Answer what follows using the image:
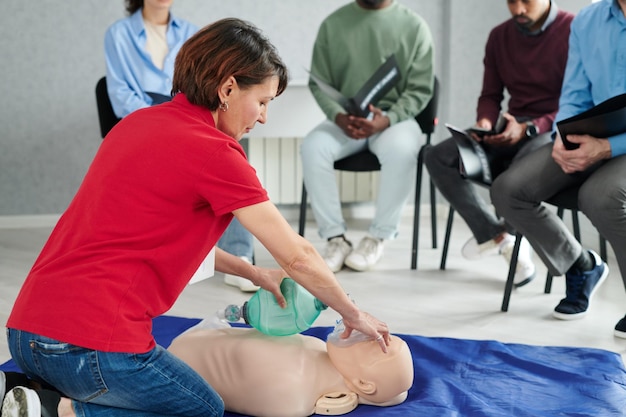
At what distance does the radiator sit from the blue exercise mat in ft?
6.44

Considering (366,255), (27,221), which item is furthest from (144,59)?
(27,221)

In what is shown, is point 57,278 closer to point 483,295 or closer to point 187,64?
point 187,64

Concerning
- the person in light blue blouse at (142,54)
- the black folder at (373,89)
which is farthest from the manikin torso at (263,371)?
the person in light blue blouse at (142,54)

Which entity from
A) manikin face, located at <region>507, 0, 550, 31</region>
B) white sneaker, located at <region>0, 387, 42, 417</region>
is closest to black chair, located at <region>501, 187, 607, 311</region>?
manikin face, located at <region>507, 0, 550, 31</region>

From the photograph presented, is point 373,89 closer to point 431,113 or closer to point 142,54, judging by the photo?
point 431,113

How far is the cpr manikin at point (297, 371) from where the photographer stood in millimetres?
1727

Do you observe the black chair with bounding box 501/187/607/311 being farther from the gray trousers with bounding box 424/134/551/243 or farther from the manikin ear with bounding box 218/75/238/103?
the manikin ear with bounding box 218/75/238/103

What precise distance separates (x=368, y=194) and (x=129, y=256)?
9.94 feet

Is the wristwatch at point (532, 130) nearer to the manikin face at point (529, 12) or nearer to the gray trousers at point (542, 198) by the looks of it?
the gray trousers at point (542, 198)

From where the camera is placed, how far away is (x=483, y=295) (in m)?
2.92

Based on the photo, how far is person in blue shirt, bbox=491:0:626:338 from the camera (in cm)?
235

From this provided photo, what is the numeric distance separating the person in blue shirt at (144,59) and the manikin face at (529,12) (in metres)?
1.35

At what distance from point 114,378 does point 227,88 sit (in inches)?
22.7

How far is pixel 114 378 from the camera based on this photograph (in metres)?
1.43
